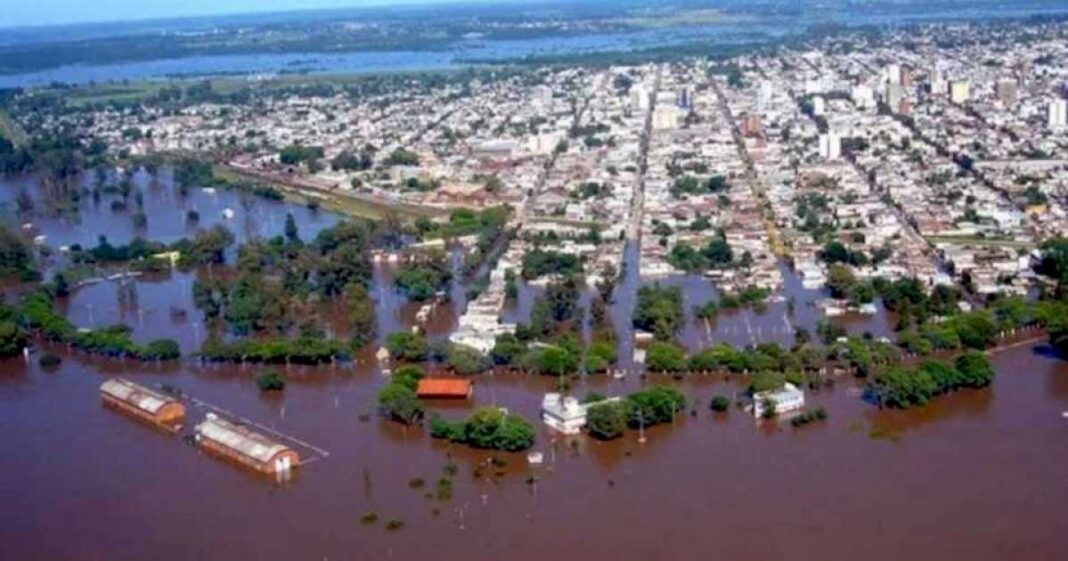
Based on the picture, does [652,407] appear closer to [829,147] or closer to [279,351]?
→ [279,351]

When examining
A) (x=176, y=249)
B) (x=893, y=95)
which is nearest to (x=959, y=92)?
(x=893, y=95)

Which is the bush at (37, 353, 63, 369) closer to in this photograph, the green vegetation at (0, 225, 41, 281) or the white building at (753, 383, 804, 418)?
the green vegetation at (0, 225, 41, 281)

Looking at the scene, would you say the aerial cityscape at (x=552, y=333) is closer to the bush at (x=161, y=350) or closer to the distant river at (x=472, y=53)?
the bush at (x=161, y=350)

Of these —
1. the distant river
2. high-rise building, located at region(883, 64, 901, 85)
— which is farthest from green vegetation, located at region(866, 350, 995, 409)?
the distant river

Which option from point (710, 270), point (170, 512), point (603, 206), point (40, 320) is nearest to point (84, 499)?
point (170, 512)

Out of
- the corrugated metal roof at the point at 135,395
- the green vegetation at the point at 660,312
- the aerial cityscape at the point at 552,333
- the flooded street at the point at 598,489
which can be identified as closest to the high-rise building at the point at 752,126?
the aerial cityscape at the point at 552,333
